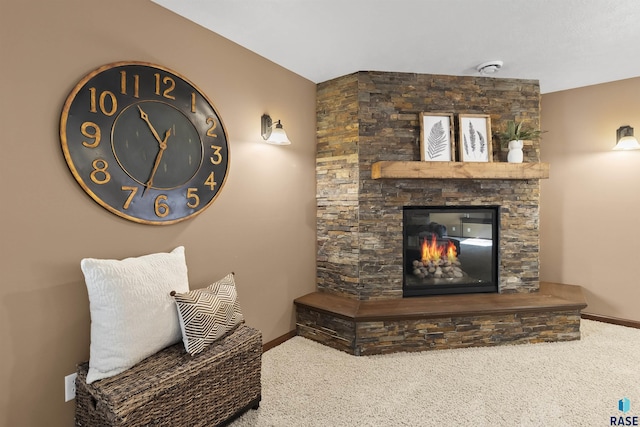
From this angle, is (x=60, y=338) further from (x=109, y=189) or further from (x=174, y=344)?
(x=109, y=189)

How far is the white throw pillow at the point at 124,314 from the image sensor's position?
5.07 ft

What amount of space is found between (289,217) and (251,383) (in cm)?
144

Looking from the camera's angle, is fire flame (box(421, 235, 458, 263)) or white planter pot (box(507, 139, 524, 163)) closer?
white planter pot (box(507, 139, 524, 163))

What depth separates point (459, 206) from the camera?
10.3 feet

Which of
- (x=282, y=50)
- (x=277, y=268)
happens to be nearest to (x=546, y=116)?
Answer: (x=282, y=50)

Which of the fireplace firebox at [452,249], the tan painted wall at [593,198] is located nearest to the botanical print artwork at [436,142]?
the fireplace firebox at [452,249]

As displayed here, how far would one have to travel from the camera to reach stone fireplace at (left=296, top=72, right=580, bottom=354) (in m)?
2.88

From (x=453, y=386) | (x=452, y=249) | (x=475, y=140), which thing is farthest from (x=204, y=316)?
(x=475, y=140)

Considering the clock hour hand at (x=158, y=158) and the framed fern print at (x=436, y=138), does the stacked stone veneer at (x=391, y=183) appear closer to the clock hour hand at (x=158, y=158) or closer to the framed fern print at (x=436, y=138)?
the framed fern print at (x=436, y=138)

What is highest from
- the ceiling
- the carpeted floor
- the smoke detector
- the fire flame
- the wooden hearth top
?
the ceiling

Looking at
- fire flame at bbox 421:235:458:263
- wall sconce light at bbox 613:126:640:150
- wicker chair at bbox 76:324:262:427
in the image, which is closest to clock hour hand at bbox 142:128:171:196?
wicker chair at bbox 76:324:262:427

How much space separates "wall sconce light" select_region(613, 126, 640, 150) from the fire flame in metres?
1.84

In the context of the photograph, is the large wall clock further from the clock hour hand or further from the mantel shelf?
the mantel shelf

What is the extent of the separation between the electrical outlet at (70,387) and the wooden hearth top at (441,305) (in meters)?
1.68
